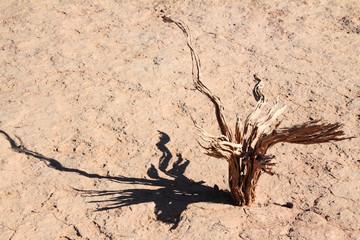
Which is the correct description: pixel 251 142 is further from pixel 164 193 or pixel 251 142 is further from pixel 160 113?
pixel 160 113

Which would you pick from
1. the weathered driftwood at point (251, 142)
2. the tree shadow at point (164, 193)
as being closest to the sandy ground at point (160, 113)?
the tree shadow at point (164, 193)

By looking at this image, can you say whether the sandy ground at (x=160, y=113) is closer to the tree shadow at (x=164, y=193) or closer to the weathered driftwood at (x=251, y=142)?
the tree shadow at (x=164, y=193)

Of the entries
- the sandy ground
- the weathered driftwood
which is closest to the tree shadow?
the sandy ground

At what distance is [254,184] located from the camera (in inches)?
103

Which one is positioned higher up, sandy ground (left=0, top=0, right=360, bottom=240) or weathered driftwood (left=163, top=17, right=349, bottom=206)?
weathered driftwood (left=163, top=17, right=349, bottom=206)

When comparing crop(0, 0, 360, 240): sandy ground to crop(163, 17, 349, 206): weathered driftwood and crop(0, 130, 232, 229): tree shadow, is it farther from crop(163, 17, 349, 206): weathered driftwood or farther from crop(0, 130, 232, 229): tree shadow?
crop(163, 17, 349, 206): weathered driftwood

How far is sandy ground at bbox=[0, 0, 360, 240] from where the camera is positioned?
263 cm

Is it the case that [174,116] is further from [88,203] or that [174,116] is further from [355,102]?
[355,102]

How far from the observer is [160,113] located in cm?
338

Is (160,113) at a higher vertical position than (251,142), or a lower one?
lower

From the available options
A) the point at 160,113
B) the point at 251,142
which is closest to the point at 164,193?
the point at 251,142

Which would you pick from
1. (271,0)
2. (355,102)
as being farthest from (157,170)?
(271,0)

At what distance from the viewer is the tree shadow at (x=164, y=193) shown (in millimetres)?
2688

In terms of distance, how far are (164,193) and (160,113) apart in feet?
2.53
